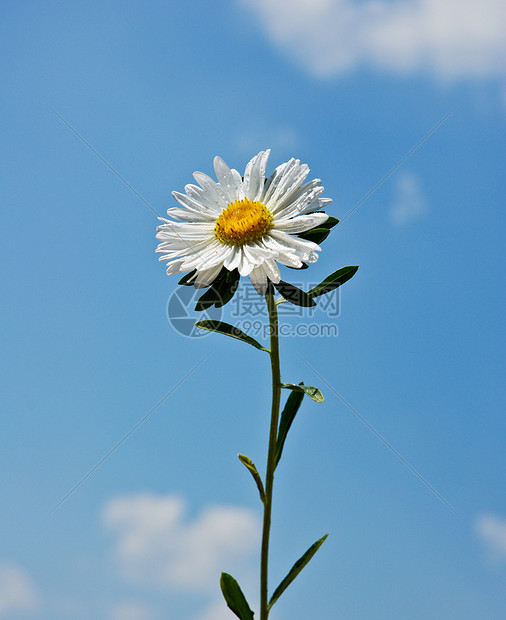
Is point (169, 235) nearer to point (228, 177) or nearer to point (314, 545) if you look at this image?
point (228, 177)

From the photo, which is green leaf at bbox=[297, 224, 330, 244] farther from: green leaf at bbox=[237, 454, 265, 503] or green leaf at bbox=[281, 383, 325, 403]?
green leaf at bbox=[237, 454, 265, 503]

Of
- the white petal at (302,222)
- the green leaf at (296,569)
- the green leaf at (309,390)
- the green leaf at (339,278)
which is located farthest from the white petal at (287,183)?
the green leaf at (296,569)

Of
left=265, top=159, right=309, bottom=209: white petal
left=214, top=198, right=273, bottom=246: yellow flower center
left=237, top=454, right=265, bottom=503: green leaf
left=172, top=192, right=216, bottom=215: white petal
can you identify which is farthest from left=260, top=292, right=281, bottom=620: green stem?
left=172, top=192, right=216, bottom=215: white petal

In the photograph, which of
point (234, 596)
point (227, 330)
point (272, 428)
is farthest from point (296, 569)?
point (227, 330)

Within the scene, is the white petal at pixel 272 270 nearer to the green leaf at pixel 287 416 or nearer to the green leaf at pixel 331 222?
Result: the green leaf at pixel 331 222

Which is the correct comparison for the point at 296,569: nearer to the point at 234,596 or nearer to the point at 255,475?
the point at 234,596

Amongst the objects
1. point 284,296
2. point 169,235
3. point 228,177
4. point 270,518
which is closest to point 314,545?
point 270,518
